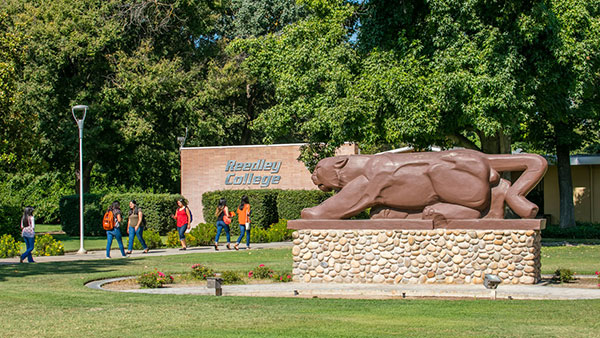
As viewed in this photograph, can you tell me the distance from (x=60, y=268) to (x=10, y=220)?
539 inches

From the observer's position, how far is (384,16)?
2636 cm

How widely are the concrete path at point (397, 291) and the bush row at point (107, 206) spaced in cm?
2116

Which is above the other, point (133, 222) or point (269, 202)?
point (269, 202)

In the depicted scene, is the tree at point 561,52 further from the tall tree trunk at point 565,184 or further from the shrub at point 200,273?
the shrub at point 200,273

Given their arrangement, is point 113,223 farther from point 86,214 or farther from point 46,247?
point 86,214

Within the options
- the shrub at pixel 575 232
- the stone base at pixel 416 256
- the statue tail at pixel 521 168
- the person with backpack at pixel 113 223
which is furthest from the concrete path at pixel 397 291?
the shrub at pixel 575 232

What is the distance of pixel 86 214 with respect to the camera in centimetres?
3934

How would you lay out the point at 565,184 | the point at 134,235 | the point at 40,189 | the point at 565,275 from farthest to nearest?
1. the point at 40,189
2. the point at 565,184
3. the point at 134,235
4. the point at 565,275

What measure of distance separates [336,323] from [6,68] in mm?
23445

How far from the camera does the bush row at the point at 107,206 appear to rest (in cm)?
3697

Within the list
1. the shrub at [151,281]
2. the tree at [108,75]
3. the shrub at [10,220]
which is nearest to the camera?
the shrub at [151,281]

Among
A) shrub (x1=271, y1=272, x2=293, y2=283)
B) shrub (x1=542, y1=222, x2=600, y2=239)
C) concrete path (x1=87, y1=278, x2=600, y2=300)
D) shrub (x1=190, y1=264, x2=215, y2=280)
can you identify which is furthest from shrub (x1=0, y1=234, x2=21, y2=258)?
shrub (x1=542, y1=222, x2=600, y2=239)

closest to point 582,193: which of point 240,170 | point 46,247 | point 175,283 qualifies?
point 240,170

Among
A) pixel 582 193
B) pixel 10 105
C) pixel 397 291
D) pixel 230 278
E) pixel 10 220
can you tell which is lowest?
pixel 397 291
